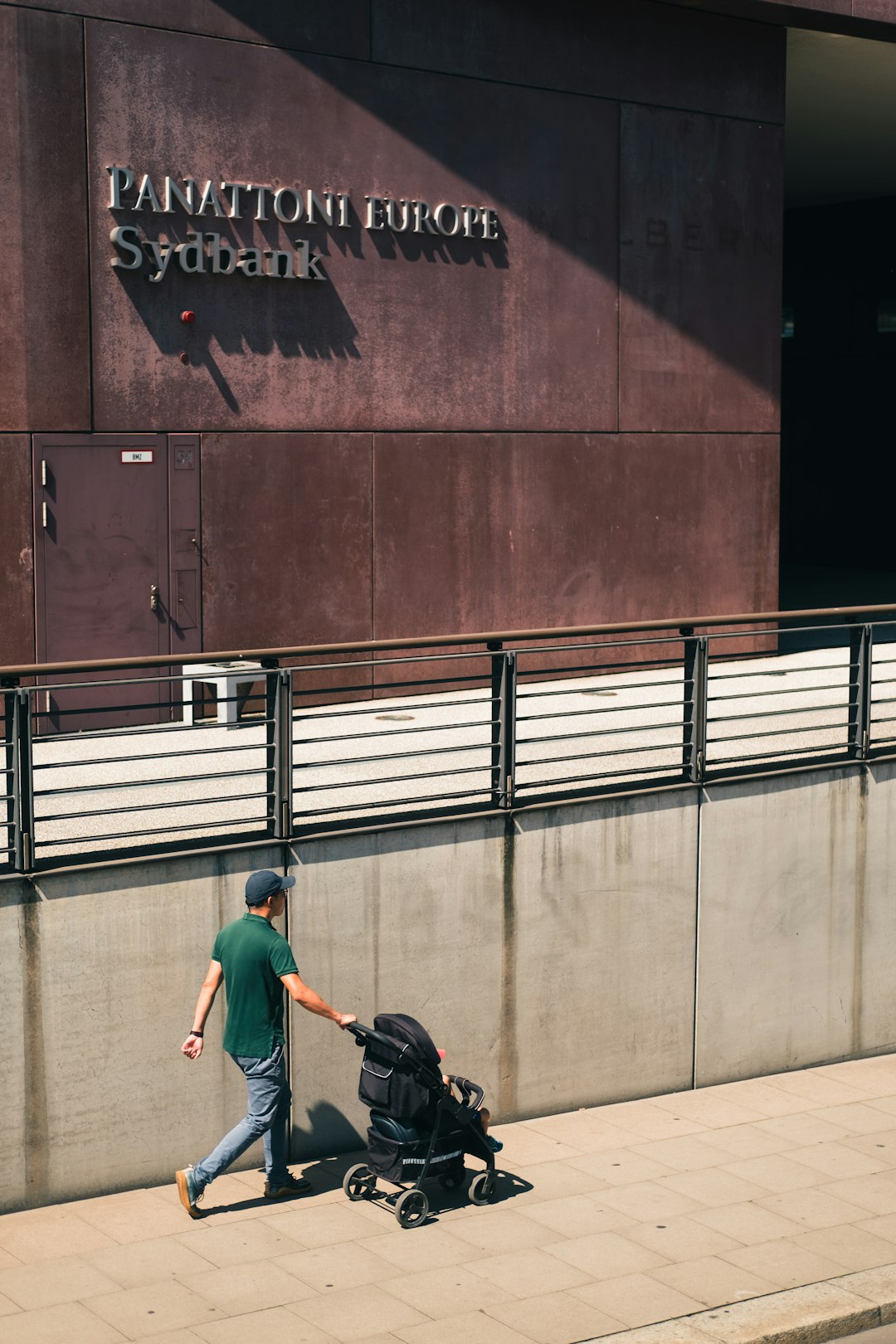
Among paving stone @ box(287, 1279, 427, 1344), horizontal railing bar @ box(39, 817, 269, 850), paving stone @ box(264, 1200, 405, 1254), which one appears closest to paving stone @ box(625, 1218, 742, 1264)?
paving stone @ box(264, 1200, 405, 1254)

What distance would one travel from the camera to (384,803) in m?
10.0

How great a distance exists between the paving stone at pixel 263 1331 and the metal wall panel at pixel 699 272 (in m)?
9.97

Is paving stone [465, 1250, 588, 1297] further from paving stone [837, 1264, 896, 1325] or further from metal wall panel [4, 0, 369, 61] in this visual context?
metal wall panel [4, 0, 369, 61]

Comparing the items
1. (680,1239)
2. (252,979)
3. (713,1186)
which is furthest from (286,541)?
(680,1239)

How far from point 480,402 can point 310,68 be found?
313 centimetres

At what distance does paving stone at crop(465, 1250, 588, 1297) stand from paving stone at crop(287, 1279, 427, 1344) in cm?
54

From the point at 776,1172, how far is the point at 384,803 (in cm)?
313

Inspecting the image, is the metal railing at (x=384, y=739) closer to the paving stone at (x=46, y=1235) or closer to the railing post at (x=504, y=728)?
the railing post at (x=504, y=728)

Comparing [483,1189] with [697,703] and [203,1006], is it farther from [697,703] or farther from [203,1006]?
[697,703]

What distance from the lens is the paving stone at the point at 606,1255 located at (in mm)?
8188

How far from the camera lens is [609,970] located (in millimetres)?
10898

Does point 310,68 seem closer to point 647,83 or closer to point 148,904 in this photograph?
point 647,83

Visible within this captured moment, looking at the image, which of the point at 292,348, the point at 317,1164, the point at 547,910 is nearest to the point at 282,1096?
the point at 317,1164

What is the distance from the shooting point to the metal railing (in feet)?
29.9
